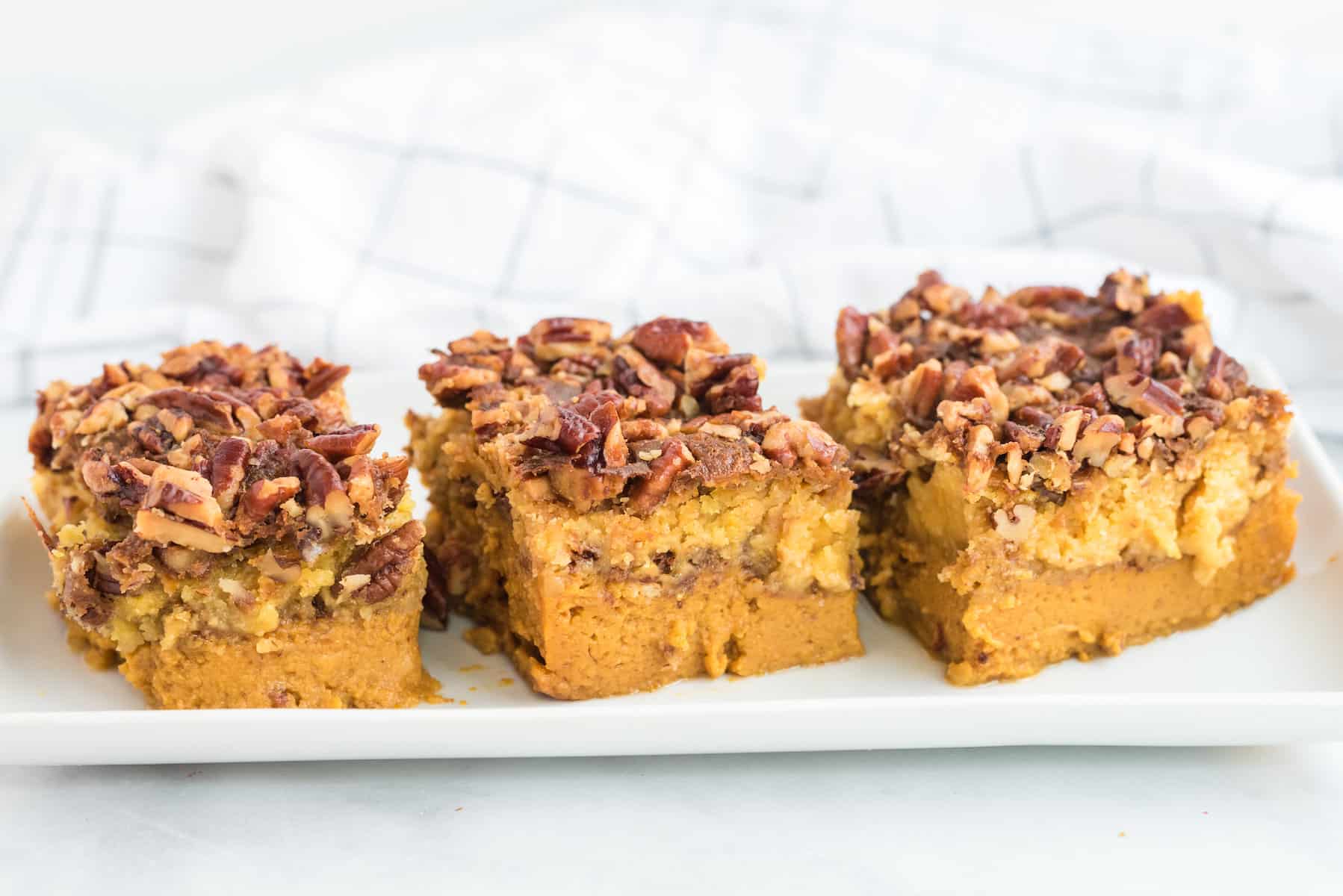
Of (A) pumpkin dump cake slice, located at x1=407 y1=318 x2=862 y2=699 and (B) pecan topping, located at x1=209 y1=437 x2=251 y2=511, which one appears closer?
(B) pecan topping, located at x1=209 y1=437 x2=251 y2=511

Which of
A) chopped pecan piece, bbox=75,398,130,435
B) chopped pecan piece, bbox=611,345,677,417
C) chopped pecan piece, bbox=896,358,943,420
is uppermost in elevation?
chopped pecan piece, bbox=896,358,943,420

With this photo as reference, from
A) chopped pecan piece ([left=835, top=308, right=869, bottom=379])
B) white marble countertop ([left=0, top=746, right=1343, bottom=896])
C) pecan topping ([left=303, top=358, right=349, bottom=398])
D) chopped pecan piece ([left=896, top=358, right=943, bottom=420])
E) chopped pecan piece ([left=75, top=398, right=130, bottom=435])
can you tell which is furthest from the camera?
chopped pecan piece ([left=835, top=308, right=869, bottom=379])

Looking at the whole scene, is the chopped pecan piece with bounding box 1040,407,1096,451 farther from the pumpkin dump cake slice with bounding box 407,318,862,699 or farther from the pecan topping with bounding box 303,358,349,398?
the pecan topping with bounding box 303,358,349,398

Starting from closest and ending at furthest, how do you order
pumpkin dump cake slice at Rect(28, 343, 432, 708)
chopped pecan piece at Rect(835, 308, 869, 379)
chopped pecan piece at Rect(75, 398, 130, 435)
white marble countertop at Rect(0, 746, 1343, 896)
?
1. white marble countertop at Rect(0, 746, 1343, 896)
2. pumpkin dump cake slice at Rect(28, 343, 432, 708)
3. chopped pecan piece at Rect(75, 398, 130, 435)
4. chopped pecan piece at Rect(835, 308, 869, 379)

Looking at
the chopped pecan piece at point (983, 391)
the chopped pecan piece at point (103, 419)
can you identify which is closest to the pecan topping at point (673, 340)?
the chopped pecan piece at point (983, 391)

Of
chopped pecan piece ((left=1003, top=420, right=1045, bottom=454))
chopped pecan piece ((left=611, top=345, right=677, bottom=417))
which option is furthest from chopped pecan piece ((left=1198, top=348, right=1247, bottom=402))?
chopped pecan piece ((left=611, top=345, right=677, bottom=417))

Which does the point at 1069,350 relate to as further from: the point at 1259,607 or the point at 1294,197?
the point at 1294,197
